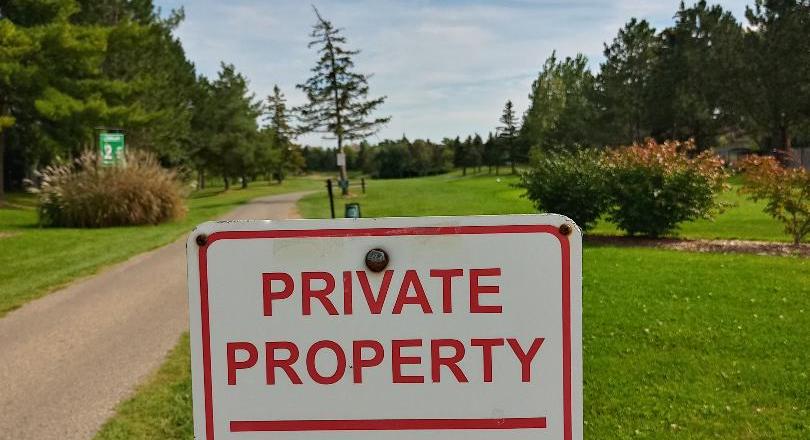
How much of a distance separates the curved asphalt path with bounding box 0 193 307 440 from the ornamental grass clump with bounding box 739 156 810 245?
1063 cm

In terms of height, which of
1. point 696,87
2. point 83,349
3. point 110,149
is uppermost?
point 696,87

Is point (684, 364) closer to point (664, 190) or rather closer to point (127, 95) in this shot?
point (664, 190)

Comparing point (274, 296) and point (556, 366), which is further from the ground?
point (274, 296)

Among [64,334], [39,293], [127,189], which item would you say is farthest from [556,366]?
[127,189]

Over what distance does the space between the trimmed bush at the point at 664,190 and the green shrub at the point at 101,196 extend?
493 inches

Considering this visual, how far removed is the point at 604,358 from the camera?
4.96 metres

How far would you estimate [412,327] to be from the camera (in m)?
1.22

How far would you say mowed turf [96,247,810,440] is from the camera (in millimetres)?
3807

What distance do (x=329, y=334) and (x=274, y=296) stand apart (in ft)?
0.43

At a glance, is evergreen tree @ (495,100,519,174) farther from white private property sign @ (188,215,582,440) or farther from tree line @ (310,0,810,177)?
white private property sign @ (188,215,582,440)

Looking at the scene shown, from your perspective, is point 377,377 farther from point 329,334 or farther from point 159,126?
point 159,126

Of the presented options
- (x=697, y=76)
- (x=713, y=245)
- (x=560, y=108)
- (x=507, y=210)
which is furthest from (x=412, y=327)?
(x=560, y=108)

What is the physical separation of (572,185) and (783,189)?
3.92 meters

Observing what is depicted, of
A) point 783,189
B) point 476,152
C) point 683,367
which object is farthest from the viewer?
point 476,152
